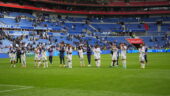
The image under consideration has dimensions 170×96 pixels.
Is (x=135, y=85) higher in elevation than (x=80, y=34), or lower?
lower

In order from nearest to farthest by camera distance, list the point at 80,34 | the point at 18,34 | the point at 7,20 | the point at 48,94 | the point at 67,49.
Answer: the point at 48,94 < the point at 67,49 < the point at 18,34 < the point at 7,20 < the point at 80,34

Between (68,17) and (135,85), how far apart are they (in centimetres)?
8126

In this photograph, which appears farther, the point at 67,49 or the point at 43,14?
the point at 43,14

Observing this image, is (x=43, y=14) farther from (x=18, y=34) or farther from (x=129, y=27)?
(x=129, y=27)

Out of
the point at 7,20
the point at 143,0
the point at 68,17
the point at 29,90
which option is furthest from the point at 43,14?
the point at 29,90

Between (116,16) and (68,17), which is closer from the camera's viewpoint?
(68,17)

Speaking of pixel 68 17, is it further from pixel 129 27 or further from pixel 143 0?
pixel 143 0

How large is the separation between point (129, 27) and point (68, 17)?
21.2 meters

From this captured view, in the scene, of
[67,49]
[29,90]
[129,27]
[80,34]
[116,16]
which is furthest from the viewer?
[116,16]

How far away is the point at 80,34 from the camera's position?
84438mm

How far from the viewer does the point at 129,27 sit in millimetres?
95250

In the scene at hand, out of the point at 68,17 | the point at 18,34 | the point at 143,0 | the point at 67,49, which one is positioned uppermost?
the point at 143,0

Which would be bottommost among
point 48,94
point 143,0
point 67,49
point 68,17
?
point 48,94

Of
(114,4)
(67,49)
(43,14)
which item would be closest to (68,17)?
(43,14)
